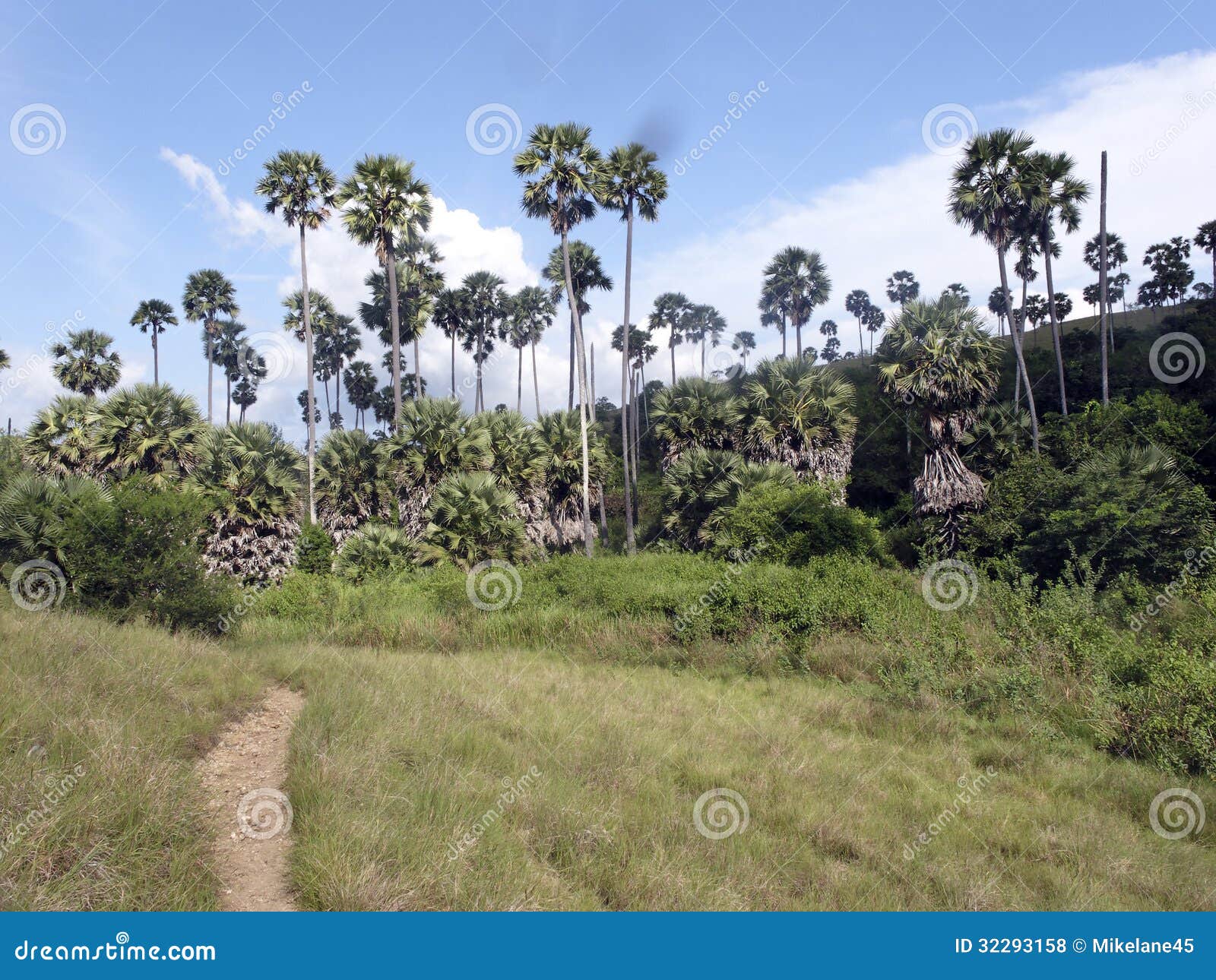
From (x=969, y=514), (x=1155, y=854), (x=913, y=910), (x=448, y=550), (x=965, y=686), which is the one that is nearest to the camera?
(x=913, y=910)

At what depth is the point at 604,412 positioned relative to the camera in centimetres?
8725

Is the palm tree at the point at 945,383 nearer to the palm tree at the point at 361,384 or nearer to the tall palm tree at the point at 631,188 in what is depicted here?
the tall palm tree at the point at 631,188

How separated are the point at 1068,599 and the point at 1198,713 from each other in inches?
165

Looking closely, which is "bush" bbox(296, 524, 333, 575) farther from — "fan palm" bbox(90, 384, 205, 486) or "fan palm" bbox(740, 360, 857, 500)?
"fan palm" bbox(740, 360, 857, 500)

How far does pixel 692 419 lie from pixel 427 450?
1310 cm

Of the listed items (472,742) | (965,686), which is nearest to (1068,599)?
(965,686)

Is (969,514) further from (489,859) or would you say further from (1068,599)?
(489,859)

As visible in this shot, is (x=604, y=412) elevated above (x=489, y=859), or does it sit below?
above
